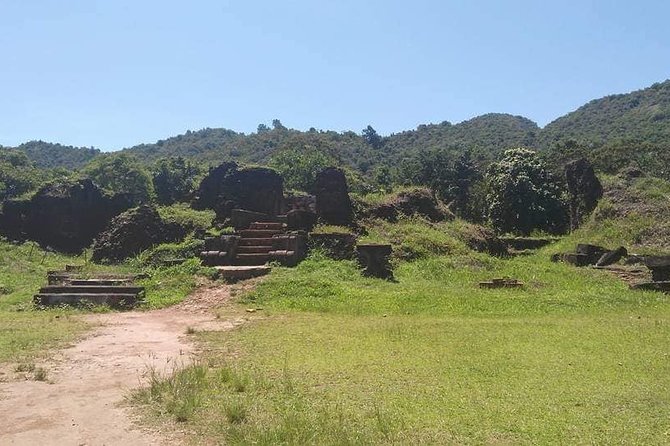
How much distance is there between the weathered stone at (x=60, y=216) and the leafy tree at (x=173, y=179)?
850 inches

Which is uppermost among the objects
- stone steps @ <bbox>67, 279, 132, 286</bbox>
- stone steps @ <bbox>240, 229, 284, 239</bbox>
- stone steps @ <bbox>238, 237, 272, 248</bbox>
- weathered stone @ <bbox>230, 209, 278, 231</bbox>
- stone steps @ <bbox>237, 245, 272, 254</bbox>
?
weathered stone @ <bbox>230, 209, 278, 231</bbox>

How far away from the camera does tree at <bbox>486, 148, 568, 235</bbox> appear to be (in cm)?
3662

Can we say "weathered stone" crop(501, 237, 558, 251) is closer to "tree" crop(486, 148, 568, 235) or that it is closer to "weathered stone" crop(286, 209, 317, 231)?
"tree" crop(486, 148, 568, 235)

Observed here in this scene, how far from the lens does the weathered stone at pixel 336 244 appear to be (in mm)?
16172

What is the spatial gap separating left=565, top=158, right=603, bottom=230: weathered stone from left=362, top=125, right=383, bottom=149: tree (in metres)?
87.0

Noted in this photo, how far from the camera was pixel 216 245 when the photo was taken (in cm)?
1659

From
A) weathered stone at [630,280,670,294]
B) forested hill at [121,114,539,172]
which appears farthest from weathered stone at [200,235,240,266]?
forested hill at [121,114,539,172]

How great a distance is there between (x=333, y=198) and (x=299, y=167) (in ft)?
150

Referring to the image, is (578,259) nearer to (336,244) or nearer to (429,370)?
(336,244)

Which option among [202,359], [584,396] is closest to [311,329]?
[202,359]

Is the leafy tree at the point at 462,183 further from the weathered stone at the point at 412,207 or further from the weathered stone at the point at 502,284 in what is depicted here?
the weathered stone at the point at 502,284

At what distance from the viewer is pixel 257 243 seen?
56.7 ft

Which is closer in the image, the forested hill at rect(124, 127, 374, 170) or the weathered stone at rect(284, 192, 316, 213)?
the weathered stone at rect(284, 192, 316, 213)

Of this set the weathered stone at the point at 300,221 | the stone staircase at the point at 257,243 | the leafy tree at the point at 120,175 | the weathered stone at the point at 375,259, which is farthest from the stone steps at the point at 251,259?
the leafy tree at the point at 120,175
